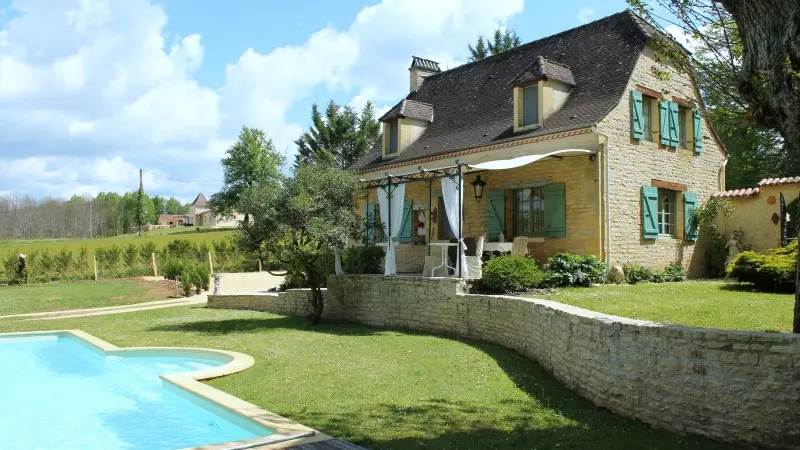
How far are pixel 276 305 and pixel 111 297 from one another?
8562 mm

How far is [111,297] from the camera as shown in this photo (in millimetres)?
22844

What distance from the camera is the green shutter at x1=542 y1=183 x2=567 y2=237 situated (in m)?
15.4

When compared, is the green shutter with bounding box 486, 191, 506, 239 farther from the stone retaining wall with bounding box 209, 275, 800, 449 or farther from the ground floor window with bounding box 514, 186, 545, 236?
the stone retaining wall with bounding box 209, 275, 800, 449

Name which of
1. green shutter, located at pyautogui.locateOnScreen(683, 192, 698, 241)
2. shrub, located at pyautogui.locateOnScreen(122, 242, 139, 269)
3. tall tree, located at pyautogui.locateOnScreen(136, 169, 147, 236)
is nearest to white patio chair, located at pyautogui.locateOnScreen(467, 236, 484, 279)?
green shutter, located at pyautogui.locateOnScreen(683, 192, 698, 241)

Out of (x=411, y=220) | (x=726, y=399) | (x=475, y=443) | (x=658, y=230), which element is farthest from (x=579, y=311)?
(x=411, y=220)

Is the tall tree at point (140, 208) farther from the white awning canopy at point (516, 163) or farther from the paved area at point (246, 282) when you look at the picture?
the white awning canopy at point (516, 163)

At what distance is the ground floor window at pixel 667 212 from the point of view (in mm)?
16906

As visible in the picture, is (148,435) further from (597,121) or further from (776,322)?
(597,121)

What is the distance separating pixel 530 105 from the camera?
16.7m

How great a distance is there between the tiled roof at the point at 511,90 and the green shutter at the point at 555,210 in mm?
1551

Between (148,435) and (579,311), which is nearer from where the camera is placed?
(148,435)

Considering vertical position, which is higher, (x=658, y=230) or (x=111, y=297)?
(x=658, y=230)

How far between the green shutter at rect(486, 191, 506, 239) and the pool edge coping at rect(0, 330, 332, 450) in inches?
336

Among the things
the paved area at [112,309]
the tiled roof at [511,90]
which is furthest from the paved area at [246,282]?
the tiled roof at [511,90]
